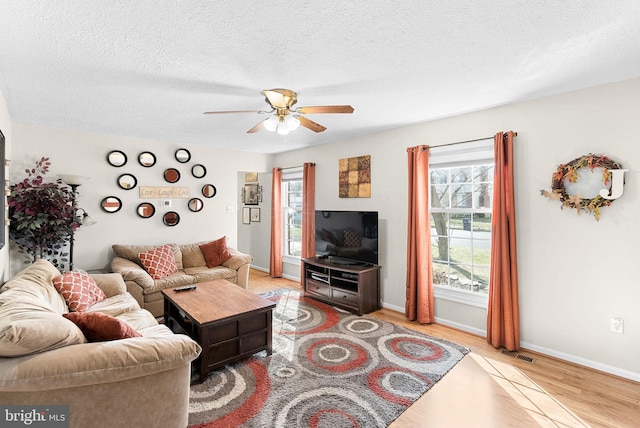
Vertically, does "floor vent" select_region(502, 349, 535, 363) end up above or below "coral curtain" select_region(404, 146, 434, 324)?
below

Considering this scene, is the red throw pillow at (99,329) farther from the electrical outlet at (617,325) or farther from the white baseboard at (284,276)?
the white baseboard at (284,276)

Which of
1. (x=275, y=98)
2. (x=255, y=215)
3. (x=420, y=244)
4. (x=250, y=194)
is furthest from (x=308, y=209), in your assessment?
(x=275, y=98)

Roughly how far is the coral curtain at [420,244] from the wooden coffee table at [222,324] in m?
1.84

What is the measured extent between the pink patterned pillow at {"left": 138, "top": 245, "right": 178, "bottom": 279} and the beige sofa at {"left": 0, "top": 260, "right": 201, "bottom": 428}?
2.24 meters

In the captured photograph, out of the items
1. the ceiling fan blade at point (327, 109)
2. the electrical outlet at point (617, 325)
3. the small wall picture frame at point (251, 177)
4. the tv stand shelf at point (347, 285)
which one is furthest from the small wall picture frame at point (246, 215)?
the electrical outlet at point (617, 325)

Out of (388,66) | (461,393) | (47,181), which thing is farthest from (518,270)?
(47,181)

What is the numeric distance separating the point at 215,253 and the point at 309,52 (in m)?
3.59

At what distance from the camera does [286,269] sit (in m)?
6.00

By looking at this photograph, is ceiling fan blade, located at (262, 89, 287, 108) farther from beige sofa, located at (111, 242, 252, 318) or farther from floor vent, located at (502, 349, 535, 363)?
floor vent, located at (502, 349, 535, 363)

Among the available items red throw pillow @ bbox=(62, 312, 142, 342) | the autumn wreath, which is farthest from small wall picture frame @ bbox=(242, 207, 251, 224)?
the autumn wreath

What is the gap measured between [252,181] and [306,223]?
6.83 feet

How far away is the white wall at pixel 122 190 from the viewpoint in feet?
13.2

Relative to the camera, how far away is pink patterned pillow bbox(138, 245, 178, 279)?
4.11 metres

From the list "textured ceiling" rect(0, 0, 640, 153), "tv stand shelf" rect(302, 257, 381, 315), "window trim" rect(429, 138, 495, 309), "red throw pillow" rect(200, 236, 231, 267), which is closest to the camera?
"textured ceiling" rect(0, 0, 640, 153)
